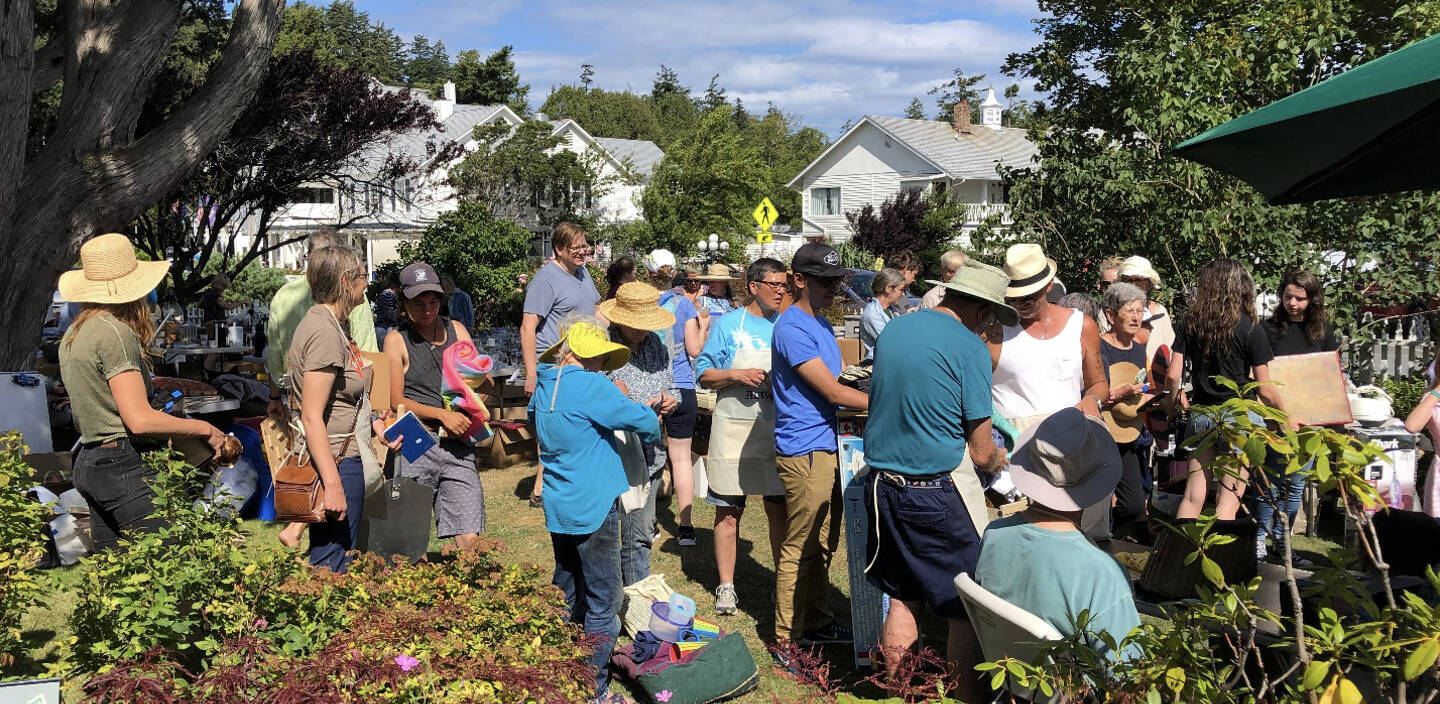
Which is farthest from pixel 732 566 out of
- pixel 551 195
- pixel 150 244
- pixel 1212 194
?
pixel 551 195

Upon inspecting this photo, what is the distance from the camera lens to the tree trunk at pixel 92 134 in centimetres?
777

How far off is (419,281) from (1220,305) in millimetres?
4490

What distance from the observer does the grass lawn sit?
15.6ft

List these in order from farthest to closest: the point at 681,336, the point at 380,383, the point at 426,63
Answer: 1. the point at 426,63
2. the point at 681,336
3. the point at 380,383

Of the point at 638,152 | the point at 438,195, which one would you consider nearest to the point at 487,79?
the point at 638,152

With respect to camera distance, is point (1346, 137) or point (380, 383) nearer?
point (1346, 137)

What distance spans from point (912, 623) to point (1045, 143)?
7667 millimetres

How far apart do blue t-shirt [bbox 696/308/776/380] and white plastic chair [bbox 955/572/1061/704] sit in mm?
2538

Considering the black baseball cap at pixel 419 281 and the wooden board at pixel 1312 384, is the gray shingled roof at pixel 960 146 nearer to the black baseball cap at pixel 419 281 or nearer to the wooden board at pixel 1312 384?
the wooden board at pixel 1312 384

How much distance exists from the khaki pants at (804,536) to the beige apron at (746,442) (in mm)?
235

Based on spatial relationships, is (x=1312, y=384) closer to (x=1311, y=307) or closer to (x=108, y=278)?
(x=1311, y=307)

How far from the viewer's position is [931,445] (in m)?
3.83

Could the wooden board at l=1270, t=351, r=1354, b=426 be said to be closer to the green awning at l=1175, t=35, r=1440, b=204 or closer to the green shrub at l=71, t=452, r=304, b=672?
the green awning at l=1175, t=35, r=1440, b=204

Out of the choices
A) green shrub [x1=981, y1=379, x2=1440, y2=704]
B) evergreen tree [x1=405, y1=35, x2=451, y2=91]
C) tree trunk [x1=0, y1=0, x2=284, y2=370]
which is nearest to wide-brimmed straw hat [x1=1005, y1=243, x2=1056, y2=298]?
green shrub [x1=981, y1=379, x2=1440, y2=704]
